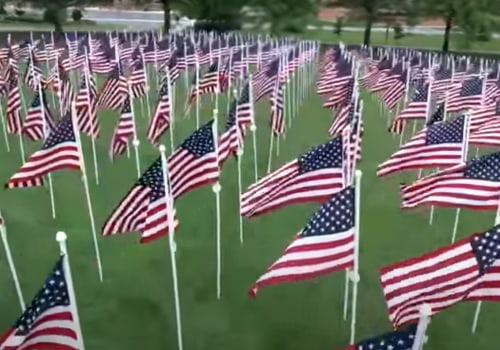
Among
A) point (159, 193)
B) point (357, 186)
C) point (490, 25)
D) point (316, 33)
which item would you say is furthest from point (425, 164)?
point (316, 33)

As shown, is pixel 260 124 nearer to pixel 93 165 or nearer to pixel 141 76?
pixel 141 76

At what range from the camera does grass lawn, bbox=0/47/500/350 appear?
29.0 feet

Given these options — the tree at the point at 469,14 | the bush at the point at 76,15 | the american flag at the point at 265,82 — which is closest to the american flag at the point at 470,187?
the american flag at the point at 265,82

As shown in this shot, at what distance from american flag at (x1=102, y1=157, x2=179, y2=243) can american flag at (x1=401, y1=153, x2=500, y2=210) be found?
3.10 meters

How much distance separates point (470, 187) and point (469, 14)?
3460cm

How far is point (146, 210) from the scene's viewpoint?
7.78m

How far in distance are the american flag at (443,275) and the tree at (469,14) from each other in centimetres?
3673

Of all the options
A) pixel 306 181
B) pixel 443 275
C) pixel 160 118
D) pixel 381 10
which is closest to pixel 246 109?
pixel 160 118

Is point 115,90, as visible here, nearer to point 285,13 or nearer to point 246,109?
point 246,109

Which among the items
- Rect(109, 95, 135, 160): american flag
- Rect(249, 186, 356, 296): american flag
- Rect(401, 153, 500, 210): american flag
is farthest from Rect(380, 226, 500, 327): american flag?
Rect(109, 95, 135, 160): american flag

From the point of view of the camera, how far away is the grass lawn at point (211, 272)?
883 centimetres

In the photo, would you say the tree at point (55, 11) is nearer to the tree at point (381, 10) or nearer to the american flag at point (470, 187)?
the tree at point (381, 10)

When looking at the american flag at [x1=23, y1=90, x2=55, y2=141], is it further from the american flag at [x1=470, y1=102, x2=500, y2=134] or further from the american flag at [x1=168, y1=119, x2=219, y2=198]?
the american flag at [x1=470, y1=102, x2=500, y2=134]

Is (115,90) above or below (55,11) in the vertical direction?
above
